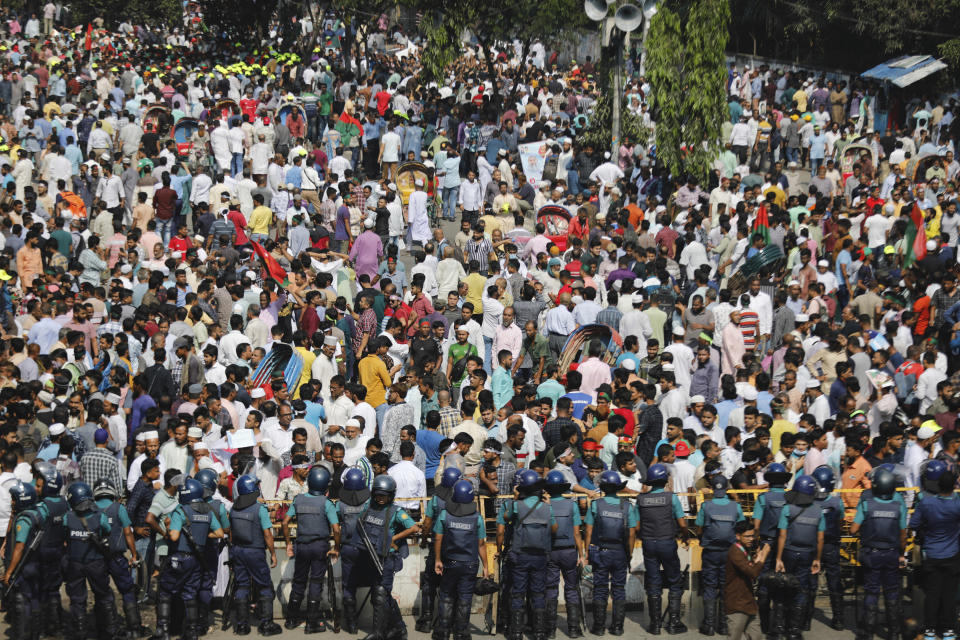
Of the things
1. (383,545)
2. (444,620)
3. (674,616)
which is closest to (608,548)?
(674,616)

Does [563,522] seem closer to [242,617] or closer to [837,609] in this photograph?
[837,609]

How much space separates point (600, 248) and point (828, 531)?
775cm

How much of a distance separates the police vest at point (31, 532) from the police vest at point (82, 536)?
23 cm

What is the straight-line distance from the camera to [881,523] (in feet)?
38.9

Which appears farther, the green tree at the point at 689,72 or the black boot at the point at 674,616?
the green tree at the point at 689,72

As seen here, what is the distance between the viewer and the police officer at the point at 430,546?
11.9 meters

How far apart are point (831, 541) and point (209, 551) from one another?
211 inches

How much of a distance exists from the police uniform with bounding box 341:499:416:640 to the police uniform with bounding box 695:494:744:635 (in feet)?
8.25

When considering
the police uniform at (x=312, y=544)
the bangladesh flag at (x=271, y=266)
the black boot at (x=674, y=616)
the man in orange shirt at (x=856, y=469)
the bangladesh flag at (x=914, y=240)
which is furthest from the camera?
the bangladesh flag at (x=914, y=240)

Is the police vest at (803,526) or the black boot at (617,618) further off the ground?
the police vest at (803,526)

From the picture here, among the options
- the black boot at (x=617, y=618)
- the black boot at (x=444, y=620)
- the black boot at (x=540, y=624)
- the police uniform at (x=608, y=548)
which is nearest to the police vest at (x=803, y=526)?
the police uniform at (x=608, y=548)

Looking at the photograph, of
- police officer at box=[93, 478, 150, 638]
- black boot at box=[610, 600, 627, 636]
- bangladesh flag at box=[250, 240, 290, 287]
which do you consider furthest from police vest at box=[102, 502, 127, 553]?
bangladesh flag at box=[250, 240, 290, 287]

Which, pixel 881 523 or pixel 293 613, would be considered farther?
pixel 293 613

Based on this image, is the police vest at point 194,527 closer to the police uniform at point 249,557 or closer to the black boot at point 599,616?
the police uniform at point 249,557
